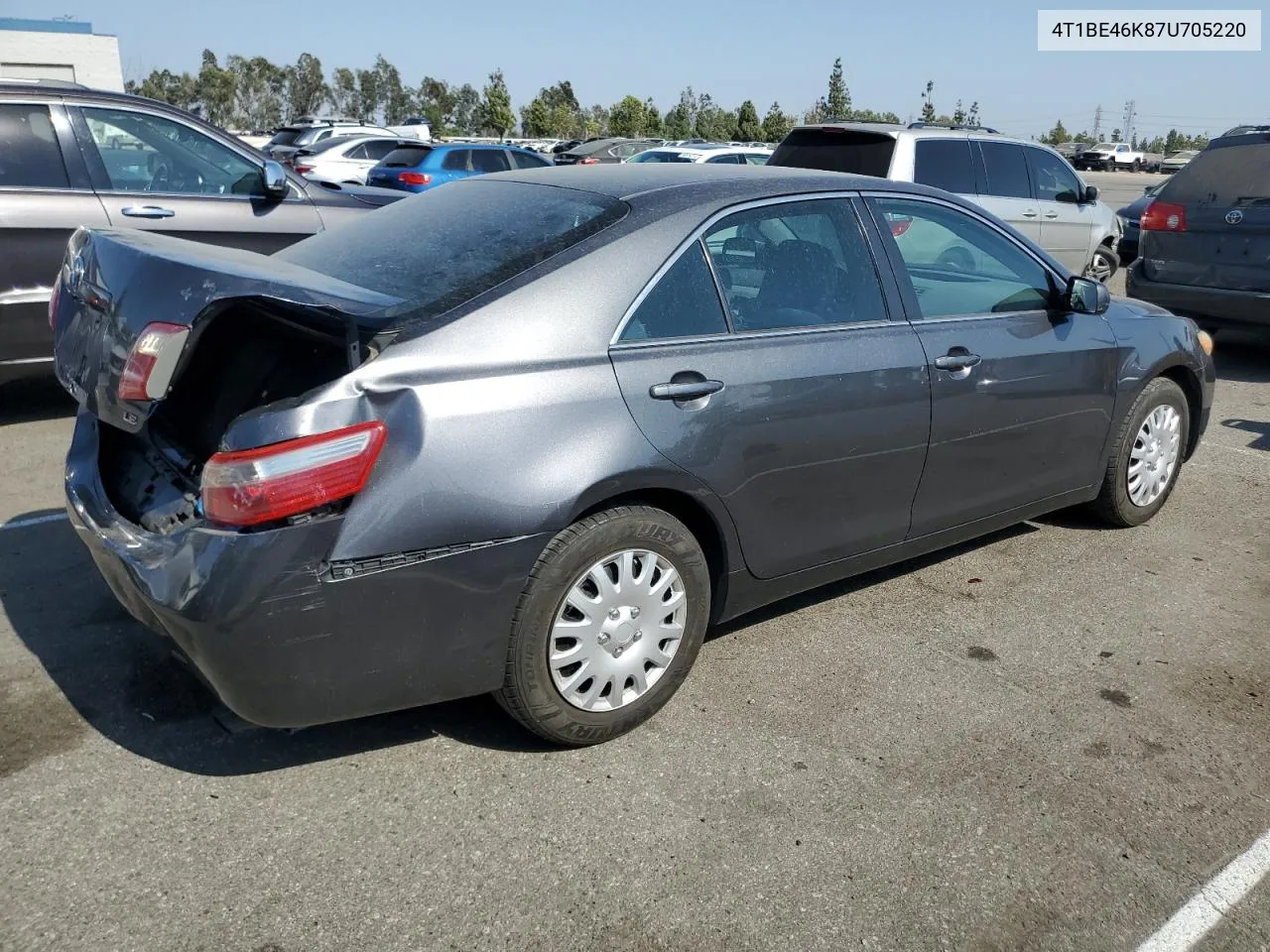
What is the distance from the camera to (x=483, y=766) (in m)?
3.10

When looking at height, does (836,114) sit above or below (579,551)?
above

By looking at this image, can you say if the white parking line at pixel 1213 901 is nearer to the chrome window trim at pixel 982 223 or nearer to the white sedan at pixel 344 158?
the chrome window trim at pixel 982 223

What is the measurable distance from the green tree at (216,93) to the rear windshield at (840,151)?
222ft

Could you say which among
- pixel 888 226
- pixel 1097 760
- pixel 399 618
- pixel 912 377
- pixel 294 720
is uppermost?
pixel 888 226

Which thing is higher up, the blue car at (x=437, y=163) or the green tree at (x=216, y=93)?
the green tree at (x=216, y=93)

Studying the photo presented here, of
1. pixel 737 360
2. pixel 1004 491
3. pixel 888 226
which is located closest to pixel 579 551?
pixel 737 360

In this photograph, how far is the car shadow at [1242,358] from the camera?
8.55 m

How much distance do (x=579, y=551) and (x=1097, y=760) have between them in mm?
1655

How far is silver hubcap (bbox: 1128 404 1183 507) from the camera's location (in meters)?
4.97

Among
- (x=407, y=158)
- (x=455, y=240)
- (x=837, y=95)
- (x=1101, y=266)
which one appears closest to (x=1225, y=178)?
(x=1101, y=266)

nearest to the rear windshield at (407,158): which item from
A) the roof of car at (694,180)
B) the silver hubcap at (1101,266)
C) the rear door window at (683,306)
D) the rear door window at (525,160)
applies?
the rear door window at (525,160)

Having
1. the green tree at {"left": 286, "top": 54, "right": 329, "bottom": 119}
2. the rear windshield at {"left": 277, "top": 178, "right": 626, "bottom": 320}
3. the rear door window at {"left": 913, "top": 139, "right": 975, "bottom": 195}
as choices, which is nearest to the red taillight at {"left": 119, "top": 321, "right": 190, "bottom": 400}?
the rear windshield at {"left": 277, "top": 178, "right": 626, "bottom": 320}

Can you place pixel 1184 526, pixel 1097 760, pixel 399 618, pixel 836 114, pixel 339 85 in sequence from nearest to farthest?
pixel 399 618 < pixel 1097 760 < pixel 1184 526 < pixel 836 114 < pixel 339 85

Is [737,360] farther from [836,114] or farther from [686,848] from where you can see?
[836,114]
